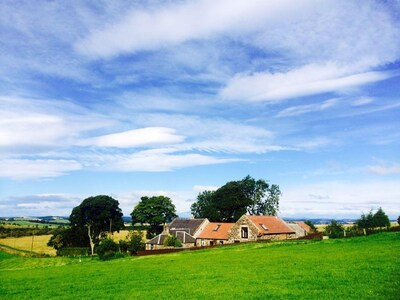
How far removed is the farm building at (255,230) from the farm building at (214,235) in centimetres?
376

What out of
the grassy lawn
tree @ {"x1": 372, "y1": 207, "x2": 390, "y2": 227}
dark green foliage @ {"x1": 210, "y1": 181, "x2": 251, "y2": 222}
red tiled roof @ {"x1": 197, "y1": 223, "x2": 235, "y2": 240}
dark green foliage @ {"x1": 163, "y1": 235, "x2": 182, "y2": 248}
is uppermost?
dark green foliage @ {"x1": 210, "y1": 181, "x2": 251, "y2": 222}

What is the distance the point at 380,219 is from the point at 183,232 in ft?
149

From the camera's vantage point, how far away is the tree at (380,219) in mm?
80500

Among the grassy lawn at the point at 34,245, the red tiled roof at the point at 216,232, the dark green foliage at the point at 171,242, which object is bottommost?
the grassy lawn at the point at 34,245

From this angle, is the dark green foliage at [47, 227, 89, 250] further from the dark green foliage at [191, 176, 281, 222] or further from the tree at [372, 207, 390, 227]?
the tree at [372, 207, 390, 227]

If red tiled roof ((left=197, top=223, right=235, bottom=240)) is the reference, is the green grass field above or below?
below

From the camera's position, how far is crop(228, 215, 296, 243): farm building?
248 ft

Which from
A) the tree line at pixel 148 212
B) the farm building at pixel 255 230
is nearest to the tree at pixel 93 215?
the tree line at pixel 148 212

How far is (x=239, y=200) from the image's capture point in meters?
107

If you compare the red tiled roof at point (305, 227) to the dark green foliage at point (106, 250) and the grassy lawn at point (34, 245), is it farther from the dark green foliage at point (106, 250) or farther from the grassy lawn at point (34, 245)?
the grassy lawn at point (34, 245)

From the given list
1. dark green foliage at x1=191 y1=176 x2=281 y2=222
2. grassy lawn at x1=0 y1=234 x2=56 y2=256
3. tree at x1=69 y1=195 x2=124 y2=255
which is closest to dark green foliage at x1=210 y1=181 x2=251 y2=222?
dark green foliage at x1=191 y1=176 x2=281 y2=222

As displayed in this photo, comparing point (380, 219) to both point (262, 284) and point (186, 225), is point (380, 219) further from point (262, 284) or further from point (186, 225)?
point (262, 284)

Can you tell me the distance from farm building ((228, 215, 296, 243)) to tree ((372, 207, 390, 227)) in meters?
18.8

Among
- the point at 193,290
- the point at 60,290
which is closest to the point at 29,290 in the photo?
the point at 60,290
